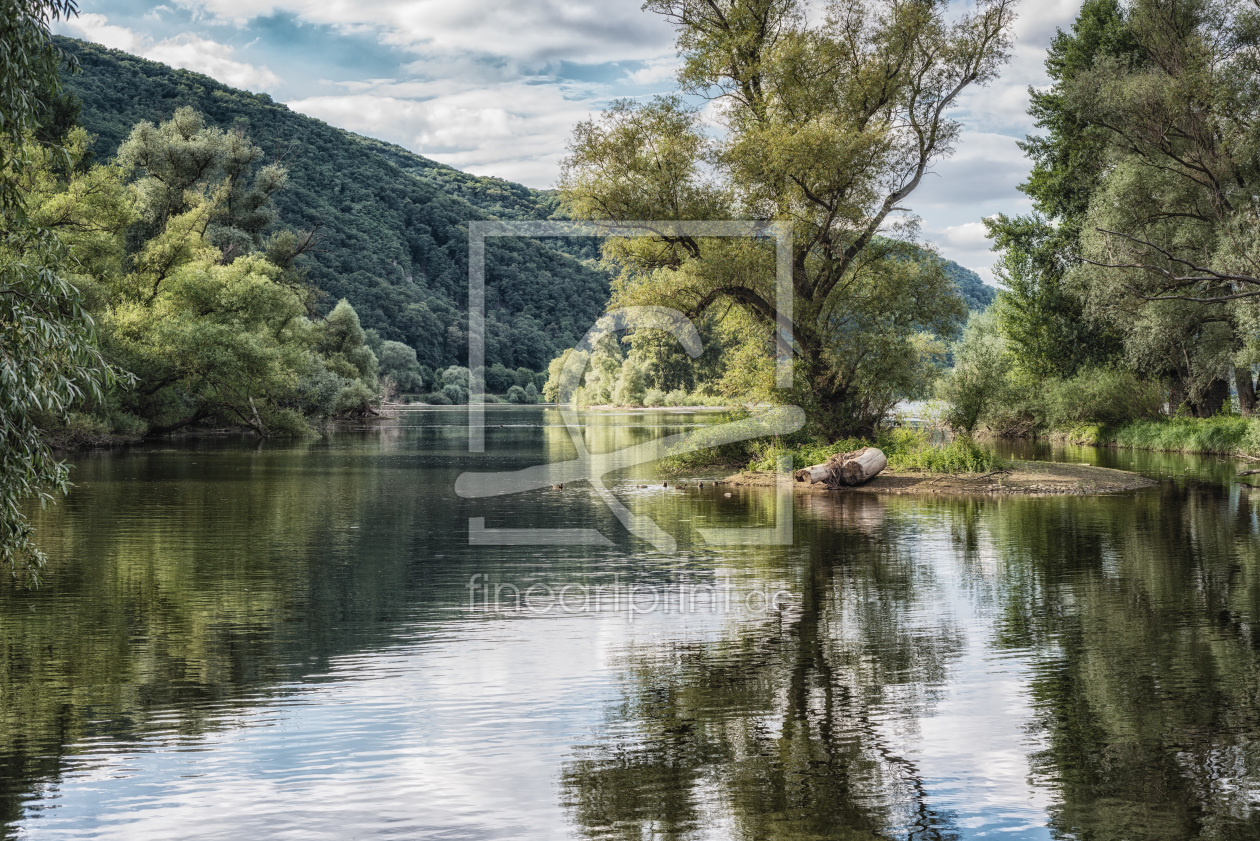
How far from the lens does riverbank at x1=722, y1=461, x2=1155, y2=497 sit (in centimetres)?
2914

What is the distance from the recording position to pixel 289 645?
11414mm

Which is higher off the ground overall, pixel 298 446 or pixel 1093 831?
pixel 298 446

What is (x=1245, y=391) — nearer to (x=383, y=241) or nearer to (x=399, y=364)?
(x=399, y=364)

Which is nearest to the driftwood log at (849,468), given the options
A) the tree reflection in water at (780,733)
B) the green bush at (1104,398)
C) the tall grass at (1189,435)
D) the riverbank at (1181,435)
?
the riverbank at (1181,435)

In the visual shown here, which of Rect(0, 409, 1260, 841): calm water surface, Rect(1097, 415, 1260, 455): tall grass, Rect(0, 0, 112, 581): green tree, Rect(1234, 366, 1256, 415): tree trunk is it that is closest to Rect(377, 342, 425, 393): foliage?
Rect(1097, 415, 1260, 455): tall grass

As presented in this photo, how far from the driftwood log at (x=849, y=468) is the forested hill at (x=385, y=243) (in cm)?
7430

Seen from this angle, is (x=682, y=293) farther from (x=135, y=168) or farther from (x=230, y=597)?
(x=135, y=168)

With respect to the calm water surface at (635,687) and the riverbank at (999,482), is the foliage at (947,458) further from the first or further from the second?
the calm water surface at (635,687)

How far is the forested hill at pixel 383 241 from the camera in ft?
379

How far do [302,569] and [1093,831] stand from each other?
42.9ft

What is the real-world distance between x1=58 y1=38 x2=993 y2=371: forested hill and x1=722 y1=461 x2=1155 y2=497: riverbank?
73.1m

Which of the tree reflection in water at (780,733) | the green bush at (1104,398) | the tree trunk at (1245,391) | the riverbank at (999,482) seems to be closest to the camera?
the tree reflection in water at (780,733)

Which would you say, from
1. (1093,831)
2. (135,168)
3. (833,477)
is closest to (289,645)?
(1093,831)

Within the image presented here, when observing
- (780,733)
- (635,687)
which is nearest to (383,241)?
(635,687)
